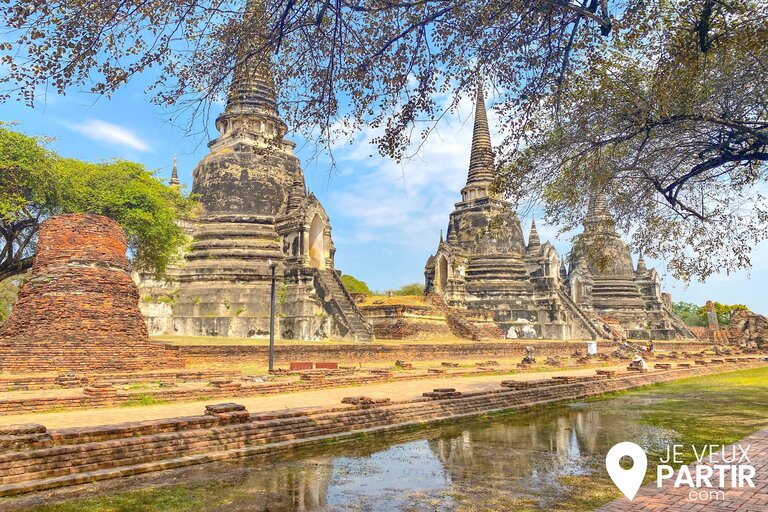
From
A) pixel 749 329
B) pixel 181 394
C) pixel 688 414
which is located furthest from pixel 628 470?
pixel 749 329

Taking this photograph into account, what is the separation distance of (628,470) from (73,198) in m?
18.8

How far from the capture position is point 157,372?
13.8 m

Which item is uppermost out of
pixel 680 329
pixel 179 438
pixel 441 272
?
pixel 441 272

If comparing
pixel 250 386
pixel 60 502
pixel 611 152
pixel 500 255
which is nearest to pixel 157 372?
pixel 250 386

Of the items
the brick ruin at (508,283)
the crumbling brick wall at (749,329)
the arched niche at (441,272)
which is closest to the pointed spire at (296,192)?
the brick ruin at (508,283)

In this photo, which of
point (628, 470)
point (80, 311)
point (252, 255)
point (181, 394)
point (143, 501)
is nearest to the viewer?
point (143, 501)

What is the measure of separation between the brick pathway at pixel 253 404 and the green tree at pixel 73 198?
10542mm

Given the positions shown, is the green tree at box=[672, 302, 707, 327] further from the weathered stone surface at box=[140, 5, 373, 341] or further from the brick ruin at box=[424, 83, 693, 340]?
the weathered stone surface at box=[140, 5, 373, 341]

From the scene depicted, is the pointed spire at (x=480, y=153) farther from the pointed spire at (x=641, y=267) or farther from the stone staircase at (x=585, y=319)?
the pointed spire at (x=641, y=267)

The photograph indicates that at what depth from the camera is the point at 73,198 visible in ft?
63.2

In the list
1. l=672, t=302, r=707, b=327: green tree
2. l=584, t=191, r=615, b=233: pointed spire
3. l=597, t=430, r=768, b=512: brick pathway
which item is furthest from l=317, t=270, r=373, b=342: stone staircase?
l=672, t=302, r=707, b=327: green tree

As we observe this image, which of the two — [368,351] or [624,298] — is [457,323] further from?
[624,298]

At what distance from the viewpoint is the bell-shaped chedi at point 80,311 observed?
13.8m

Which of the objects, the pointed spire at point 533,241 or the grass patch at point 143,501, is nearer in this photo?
the grass patch at point 143,501
